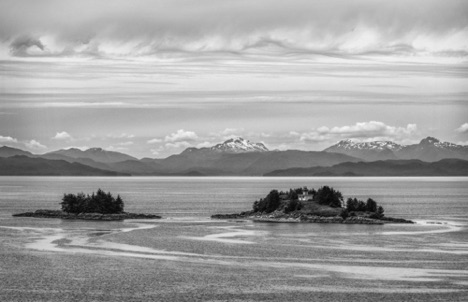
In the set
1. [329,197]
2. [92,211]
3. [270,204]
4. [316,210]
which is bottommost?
[316,210]

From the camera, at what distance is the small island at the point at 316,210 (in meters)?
142

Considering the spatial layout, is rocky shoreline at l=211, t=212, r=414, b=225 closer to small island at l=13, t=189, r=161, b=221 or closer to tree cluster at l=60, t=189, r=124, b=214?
small island at l=13, t=189, r=161, b=221

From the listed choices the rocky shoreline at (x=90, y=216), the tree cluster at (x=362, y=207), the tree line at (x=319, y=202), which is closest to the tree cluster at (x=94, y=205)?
the rocky shoreline at (x=90, y=216)

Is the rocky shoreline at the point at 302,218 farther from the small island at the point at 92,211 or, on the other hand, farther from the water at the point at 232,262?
the small island at the point at 92,211

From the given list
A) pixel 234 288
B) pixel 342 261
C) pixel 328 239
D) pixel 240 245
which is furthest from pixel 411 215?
pixel 234 288

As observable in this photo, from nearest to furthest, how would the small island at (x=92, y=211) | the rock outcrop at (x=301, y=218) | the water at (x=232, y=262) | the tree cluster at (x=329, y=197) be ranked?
the water at (x=232, y=262) → the rock outcrop at (x=301, y=218) → the tree cluster at (x=329, y=197) → the small island at (x=92, y=211)

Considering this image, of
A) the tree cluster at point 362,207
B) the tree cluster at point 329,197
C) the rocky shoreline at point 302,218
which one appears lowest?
the rocky shoreline at point 302,218

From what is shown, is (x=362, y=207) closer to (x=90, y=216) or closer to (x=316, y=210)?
(x=316, y=210)

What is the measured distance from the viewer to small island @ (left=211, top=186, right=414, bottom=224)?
142 meters

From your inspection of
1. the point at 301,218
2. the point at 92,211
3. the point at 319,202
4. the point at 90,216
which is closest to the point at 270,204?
the point at 319,202

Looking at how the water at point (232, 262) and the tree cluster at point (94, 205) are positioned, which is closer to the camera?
the water at point (232, 262)

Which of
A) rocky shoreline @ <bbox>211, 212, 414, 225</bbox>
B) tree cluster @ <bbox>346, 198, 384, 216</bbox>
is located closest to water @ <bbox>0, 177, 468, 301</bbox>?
rocky shoreline @ <bbox>211, 212, 414, 225</bbox>

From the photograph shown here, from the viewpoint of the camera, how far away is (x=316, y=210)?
149 meters

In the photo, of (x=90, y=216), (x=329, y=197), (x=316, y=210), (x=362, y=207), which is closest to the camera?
(x=316, y=210)
